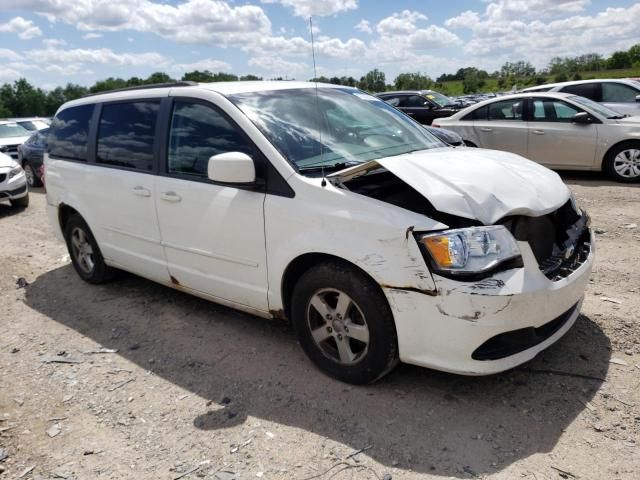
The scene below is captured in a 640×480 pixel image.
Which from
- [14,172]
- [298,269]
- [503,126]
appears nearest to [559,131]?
[503,126]

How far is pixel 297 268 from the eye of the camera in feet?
10.9

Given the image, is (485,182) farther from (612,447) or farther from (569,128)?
(569,128)

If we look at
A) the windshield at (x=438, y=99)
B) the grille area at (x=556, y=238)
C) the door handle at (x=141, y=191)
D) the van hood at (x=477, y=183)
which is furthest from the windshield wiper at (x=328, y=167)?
the windshield at (x=438, y=99)

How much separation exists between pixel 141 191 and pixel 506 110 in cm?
767

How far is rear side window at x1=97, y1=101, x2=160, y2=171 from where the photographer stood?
13.8ft

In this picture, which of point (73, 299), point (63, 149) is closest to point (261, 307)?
point (73, 299)

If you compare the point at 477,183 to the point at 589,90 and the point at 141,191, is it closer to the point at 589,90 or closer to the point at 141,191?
the point at 141,191

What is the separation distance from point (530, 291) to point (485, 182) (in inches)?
25.5

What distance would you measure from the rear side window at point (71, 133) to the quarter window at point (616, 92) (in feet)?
32.0

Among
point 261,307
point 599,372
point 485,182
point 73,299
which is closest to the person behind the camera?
point 485,182

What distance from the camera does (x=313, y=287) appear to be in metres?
3.16

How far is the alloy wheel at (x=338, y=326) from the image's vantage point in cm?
307

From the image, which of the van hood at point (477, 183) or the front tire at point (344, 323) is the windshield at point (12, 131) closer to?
the front tire at point (344, 323)

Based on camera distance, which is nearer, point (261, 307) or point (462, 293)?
point (462, 293)
